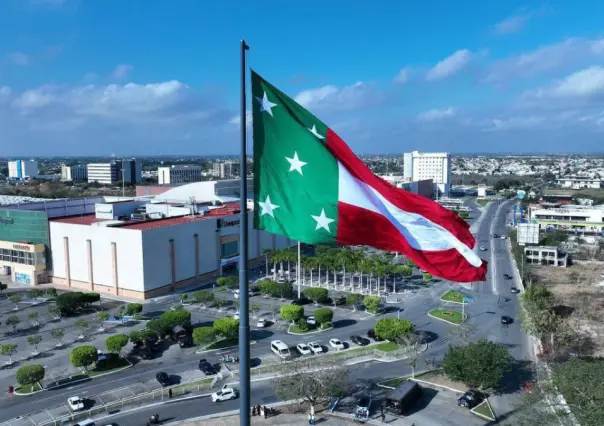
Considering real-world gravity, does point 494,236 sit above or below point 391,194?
below

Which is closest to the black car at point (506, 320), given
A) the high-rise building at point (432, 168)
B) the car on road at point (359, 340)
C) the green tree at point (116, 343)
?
the car on road at point (359, 340)

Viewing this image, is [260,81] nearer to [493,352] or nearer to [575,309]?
[493,352]

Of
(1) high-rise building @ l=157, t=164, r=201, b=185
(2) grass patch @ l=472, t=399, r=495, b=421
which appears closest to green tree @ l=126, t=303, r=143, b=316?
(2) grass patch @ l=472, t=399, r=495, b=421

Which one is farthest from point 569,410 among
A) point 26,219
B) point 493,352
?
point 26,219

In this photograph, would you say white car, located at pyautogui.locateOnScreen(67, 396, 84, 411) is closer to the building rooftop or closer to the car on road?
the car on road

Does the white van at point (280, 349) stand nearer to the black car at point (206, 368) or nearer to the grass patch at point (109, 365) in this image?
the black car at point (206, 368)

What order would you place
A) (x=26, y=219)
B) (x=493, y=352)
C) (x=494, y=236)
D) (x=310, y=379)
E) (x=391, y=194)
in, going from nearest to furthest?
(x=391, y=194), (x=310, y=379), (x=493, y=352), (x=26, y=219), (x=494, y=236)
